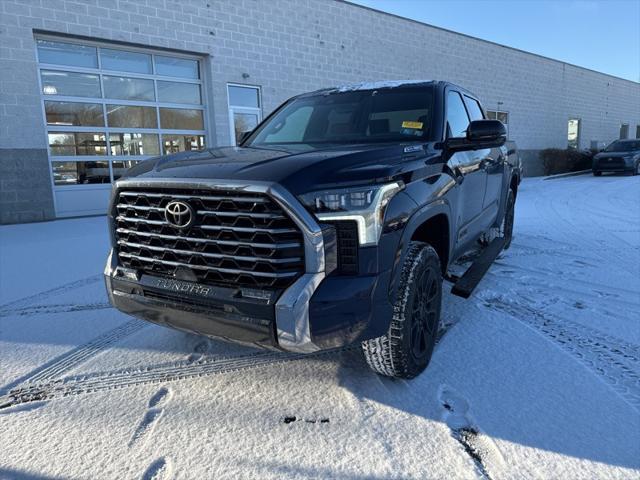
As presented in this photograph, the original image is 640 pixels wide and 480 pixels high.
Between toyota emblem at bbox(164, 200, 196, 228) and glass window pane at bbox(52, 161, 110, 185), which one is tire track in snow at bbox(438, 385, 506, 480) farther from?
glass window pane at bbox(52, 161, 110, 185)

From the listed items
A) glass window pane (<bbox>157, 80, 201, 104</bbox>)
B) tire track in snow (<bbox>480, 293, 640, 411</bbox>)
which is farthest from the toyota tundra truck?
glass window pane (<bbox>157, 80, 201, 104</bbox>)

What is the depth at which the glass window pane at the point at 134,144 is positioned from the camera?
1024 cm

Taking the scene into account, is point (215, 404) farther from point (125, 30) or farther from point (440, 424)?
point (125, 30)

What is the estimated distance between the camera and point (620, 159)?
1808cm

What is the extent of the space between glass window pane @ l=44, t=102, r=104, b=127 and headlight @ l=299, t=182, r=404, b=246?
31.3 ft

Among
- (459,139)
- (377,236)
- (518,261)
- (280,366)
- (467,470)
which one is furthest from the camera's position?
(518,261)

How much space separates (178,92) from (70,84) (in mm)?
2399

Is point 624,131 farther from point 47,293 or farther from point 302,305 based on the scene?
point 302,305

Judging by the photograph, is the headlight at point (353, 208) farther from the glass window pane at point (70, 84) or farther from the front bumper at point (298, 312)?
the glass window pane at point (70, 84)

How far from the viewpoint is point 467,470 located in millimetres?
Result: 1885

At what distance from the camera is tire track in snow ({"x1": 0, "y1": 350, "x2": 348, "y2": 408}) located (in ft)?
8.24

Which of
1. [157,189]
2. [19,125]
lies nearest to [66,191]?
[19,125]

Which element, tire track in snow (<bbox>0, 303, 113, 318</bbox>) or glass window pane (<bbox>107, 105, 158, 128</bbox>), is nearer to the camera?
tire track in snow (<bbox>0, 303, 113, 318</bbox>)

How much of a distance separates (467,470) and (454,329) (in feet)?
4.81
